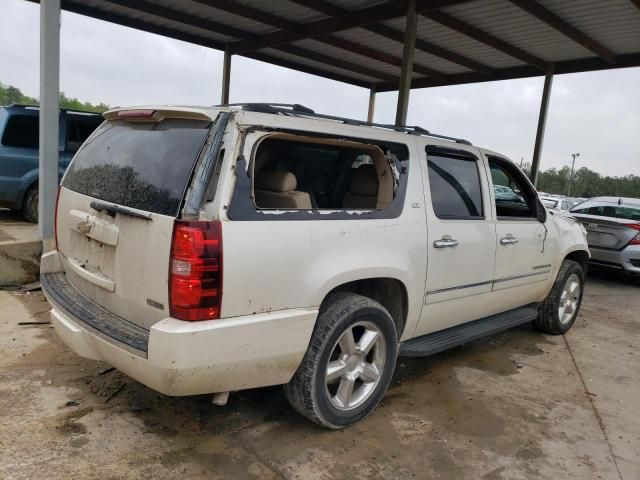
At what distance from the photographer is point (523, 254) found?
4250mm

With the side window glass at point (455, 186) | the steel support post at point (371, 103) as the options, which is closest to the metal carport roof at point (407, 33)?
the steel support post at point (371, 103)

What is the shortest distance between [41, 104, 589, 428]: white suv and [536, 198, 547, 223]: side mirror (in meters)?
0.72

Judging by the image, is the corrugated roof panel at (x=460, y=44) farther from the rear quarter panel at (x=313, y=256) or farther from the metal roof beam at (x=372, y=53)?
the rear quarter panel at (x=313, y=256)

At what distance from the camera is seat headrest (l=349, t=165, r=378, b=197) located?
3.35m

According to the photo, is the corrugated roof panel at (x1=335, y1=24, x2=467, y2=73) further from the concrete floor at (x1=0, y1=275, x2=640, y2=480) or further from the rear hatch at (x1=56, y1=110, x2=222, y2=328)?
the rear hatch at (x1=56, y1=110, x2=222, y2=328)

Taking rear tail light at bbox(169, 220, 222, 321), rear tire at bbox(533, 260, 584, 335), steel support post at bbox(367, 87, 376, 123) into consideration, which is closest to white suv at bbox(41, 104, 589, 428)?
rear tail light at bbox(169, 220, 222, 321)

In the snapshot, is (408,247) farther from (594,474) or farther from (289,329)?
(594,474)

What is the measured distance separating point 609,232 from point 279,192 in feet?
23.1

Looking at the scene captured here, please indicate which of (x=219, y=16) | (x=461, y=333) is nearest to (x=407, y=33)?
(x=219, y=16)

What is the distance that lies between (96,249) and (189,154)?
79cm

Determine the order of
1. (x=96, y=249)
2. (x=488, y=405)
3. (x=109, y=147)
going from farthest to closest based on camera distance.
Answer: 1. (x=488, y=405)
2. (x=109, y=147)
3. (x=96, y=249)

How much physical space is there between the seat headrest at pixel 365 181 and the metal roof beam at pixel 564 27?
20.0 feet

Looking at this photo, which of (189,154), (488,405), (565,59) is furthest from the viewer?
(565,59)

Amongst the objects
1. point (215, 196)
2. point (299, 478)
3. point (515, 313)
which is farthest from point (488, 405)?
point (215, 196)
